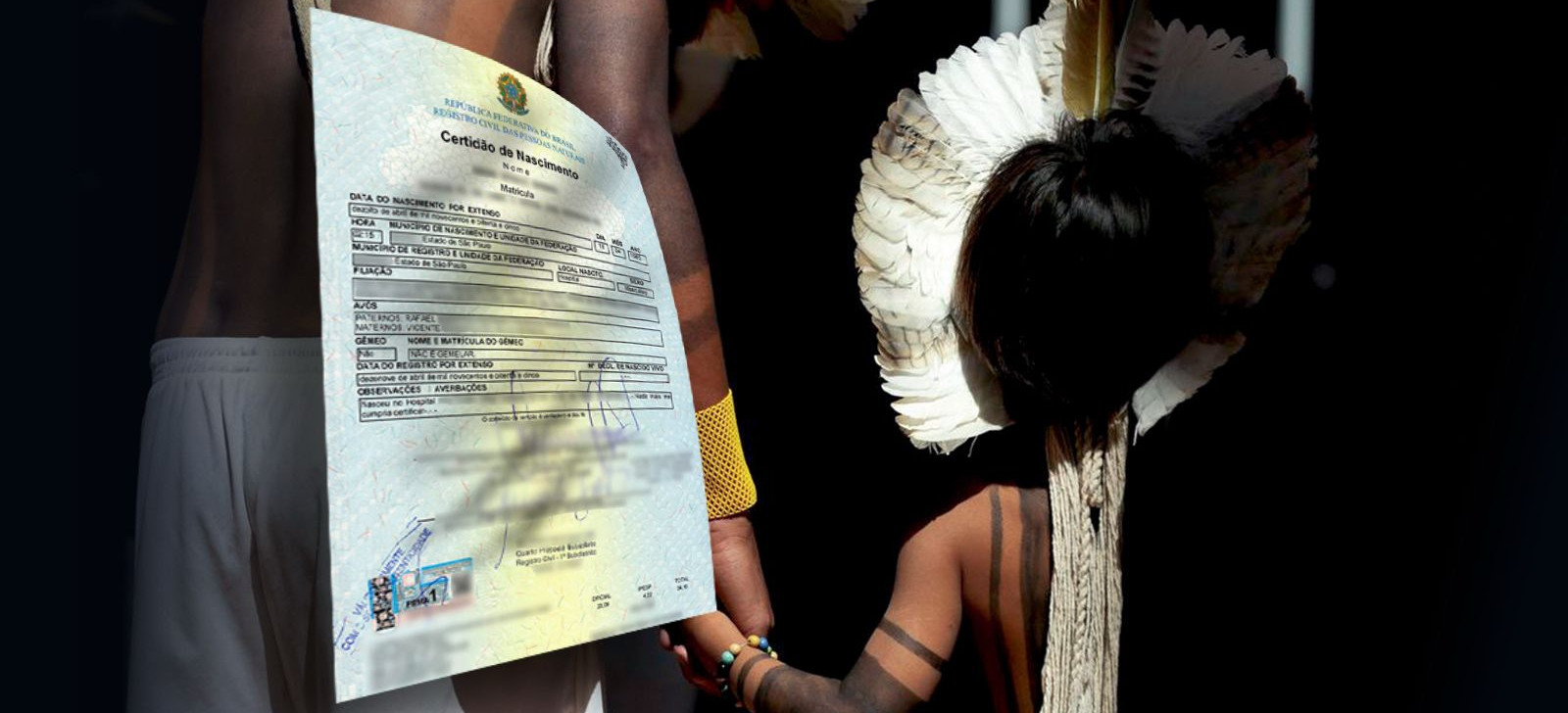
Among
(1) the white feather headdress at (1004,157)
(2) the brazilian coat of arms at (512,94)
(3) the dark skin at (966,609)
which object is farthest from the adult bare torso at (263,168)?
(3) the dark skin at (966,609)

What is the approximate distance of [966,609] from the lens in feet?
4.68

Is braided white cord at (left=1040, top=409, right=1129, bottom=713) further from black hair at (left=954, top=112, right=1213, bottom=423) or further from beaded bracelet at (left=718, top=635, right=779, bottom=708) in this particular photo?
beaded bracelet at (left=718, top=635, right=779, bottom=708)

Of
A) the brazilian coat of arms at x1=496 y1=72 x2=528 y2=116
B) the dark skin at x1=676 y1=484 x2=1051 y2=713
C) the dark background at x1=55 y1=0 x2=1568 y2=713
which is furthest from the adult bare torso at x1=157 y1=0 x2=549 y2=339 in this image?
the dark skin at x1=676 y1=484 x2=1051 y2=713

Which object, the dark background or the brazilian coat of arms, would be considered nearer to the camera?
the brazilian coat of arms

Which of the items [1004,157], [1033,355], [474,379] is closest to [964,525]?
[1033,355]

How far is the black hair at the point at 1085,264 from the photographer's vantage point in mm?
1336

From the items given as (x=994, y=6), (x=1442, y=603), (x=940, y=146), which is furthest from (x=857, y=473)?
(x=1442, y=603)

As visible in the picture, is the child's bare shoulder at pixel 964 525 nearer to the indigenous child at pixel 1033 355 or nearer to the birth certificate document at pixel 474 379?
the indigenous child at pixel 1033 355

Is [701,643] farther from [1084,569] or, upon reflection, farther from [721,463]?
[1084,569]

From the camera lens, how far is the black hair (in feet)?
4.38

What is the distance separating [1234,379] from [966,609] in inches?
21.5

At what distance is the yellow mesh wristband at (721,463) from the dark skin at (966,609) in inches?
9.0

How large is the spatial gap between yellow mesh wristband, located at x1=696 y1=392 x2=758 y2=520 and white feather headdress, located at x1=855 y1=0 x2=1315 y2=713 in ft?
0.78

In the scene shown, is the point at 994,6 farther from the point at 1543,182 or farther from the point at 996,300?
the point at 1543,182
